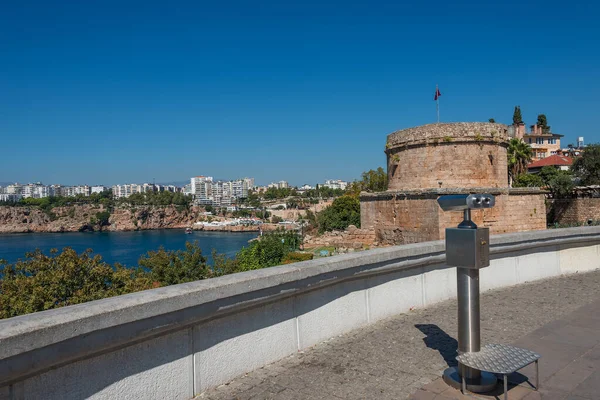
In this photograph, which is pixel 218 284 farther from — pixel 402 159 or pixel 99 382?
pixel 402 159

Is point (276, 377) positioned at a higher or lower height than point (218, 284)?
lower

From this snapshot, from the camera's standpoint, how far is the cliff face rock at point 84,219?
147 metres

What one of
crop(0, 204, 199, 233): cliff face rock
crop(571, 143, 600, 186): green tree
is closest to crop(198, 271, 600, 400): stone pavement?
crop(571, 143, 600, 186): green tree

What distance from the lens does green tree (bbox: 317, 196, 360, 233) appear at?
50569mm

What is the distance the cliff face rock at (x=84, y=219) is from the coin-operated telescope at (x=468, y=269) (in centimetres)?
15546

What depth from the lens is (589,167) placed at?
40.8m

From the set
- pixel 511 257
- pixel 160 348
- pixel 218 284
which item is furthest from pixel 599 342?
pixel 160 348

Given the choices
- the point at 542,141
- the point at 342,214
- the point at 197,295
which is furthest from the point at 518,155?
the point at 542,141

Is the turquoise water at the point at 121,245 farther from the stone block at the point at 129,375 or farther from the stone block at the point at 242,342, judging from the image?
the stone block at the point at 129,375

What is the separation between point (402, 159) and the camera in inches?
896

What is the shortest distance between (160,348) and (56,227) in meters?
163

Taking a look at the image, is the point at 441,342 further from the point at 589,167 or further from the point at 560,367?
the point at 589,167

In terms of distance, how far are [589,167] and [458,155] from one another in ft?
89.4

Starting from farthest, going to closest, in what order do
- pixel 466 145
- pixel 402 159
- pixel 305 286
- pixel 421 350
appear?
pixel 402 159
pixel 466 145
pixel 421 350
pixel 305 286
